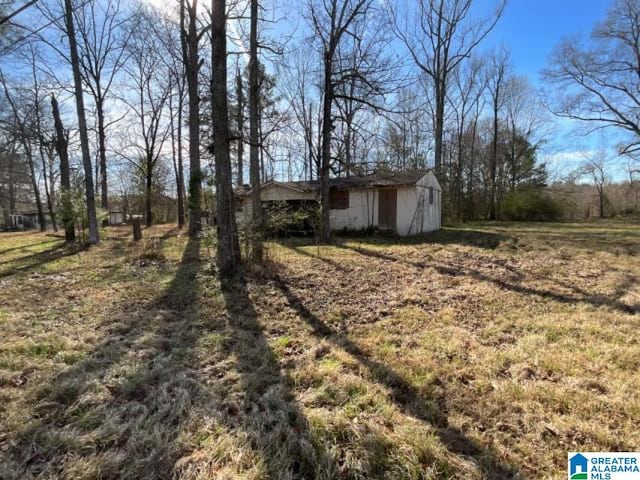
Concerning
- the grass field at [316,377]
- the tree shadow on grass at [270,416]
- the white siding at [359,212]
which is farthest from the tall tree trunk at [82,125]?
the tree shadow on grass at [270,416]

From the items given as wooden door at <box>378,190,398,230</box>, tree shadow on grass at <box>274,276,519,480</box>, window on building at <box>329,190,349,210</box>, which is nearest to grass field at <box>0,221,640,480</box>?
tree shadow on grass at <box>274,276,519,480</box>

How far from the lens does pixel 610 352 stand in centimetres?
316

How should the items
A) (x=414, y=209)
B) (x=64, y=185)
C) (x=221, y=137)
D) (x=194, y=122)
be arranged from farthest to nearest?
(x=414, y=209) → (x=194, y=122) → (x=64, y=185) → (x=221, y=137)

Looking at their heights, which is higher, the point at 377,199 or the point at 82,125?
the point at 82,125

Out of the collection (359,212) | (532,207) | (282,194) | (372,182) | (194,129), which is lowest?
(359,212)

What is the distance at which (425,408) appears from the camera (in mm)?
2416

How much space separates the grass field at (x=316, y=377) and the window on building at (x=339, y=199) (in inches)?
335

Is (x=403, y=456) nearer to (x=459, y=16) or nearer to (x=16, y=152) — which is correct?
(x=459, y=16)

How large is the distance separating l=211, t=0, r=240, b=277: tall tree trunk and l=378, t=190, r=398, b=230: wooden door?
865 cm

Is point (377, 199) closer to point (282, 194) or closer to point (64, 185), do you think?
point (282, 194)

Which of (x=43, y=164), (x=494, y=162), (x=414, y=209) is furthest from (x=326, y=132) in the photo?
(x=43, y=164)

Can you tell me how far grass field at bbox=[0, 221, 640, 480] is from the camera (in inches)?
76.0

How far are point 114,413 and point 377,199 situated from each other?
40.7ft

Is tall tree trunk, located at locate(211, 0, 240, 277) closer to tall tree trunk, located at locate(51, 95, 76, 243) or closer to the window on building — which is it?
tall tree trunk, located at locate(51, 95, 76, 243)
